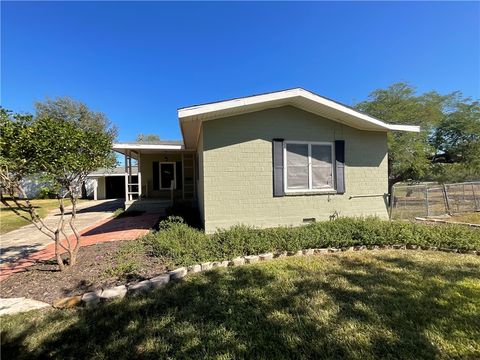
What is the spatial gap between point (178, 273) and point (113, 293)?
101 cm

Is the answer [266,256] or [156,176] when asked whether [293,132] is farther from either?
[156,176]

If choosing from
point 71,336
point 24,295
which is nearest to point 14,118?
point 24,295

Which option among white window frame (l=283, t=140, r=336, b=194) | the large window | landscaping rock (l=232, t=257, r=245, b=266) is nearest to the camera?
landscaping rock (l=232, t=257, r=245, b=266)

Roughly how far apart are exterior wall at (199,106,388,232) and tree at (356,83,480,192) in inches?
350

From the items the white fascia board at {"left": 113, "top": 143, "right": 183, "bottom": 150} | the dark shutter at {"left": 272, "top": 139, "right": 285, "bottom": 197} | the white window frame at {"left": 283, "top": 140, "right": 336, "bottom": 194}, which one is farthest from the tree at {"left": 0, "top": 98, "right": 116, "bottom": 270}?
the white fascia board at {"left": 113, "top": 143, "right": 183, "bottom": 150}

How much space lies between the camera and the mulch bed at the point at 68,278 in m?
3.67

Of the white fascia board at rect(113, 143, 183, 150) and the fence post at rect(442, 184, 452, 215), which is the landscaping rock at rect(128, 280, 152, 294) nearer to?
the white fascia board at rect(113, 143, 183, 150)

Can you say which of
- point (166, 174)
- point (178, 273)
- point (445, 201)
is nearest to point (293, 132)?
point (178, 273)

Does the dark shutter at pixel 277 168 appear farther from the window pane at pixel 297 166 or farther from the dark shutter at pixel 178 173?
the dark shutter at pixel 178 173

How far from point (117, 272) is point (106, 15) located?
8.66m

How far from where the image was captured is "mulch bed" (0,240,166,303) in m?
3.67

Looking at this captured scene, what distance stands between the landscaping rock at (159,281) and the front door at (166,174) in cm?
1160

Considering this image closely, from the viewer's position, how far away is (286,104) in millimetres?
6957

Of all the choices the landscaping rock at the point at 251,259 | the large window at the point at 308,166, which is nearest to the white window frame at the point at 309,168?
the large window at the point at 308,166
